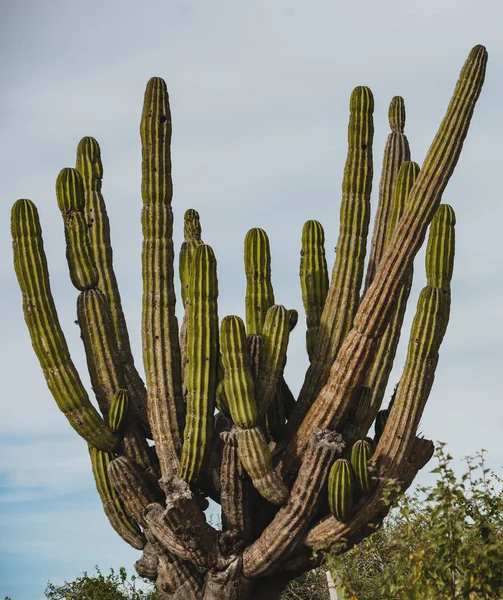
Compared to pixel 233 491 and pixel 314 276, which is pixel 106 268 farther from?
pixel 233 491

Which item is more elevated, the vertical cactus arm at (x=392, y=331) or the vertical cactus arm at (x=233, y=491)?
the vertical cactus arm at (x=392, y=331)

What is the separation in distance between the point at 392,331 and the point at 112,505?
3730mm

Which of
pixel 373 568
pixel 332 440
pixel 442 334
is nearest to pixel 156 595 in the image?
pixel 373 568

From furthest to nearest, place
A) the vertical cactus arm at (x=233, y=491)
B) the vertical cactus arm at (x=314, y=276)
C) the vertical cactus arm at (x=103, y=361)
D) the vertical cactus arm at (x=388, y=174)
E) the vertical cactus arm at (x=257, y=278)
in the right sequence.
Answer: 1. the vertical cactus arm at (x=388, y=174)
2. the vertical cactus arm at (x=314, y=276)
3. the vertical cactus arm at (x=103, y=361)
4. the vertical cactus arm at (x=257, y=278)
5. the vertical cactus arm at (x=233, y=491)

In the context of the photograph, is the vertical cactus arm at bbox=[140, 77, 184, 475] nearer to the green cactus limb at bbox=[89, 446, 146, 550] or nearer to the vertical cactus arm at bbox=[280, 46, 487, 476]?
the green cactus limb at bbox=[89, 446, 146, 550]

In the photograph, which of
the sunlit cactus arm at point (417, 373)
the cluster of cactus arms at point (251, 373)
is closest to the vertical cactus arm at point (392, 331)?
the cluster of cactus arms at point (251, 373)

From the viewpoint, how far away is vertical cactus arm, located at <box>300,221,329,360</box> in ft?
38.5

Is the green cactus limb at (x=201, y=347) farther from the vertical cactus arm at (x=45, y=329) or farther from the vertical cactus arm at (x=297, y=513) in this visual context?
the vertical cactus arm at (x=45, y=329)

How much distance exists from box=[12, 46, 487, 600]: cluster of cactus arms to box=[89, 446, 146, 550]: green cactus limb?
0.7 inches

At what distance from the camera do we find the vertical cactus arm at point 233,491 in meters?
10.8

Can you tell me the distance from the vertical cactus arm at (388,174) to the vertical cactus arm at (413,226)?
4.16 feet

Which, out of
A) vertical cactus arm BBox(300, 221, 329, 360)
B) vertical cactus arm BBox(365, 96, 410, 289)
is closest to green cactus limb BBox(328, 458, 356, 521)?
vertical cactus arm BBox(300, 221, 329, 360)

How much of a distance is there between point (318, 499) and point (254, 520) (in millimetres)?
998

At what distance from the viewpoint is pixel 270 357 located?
1079cm
